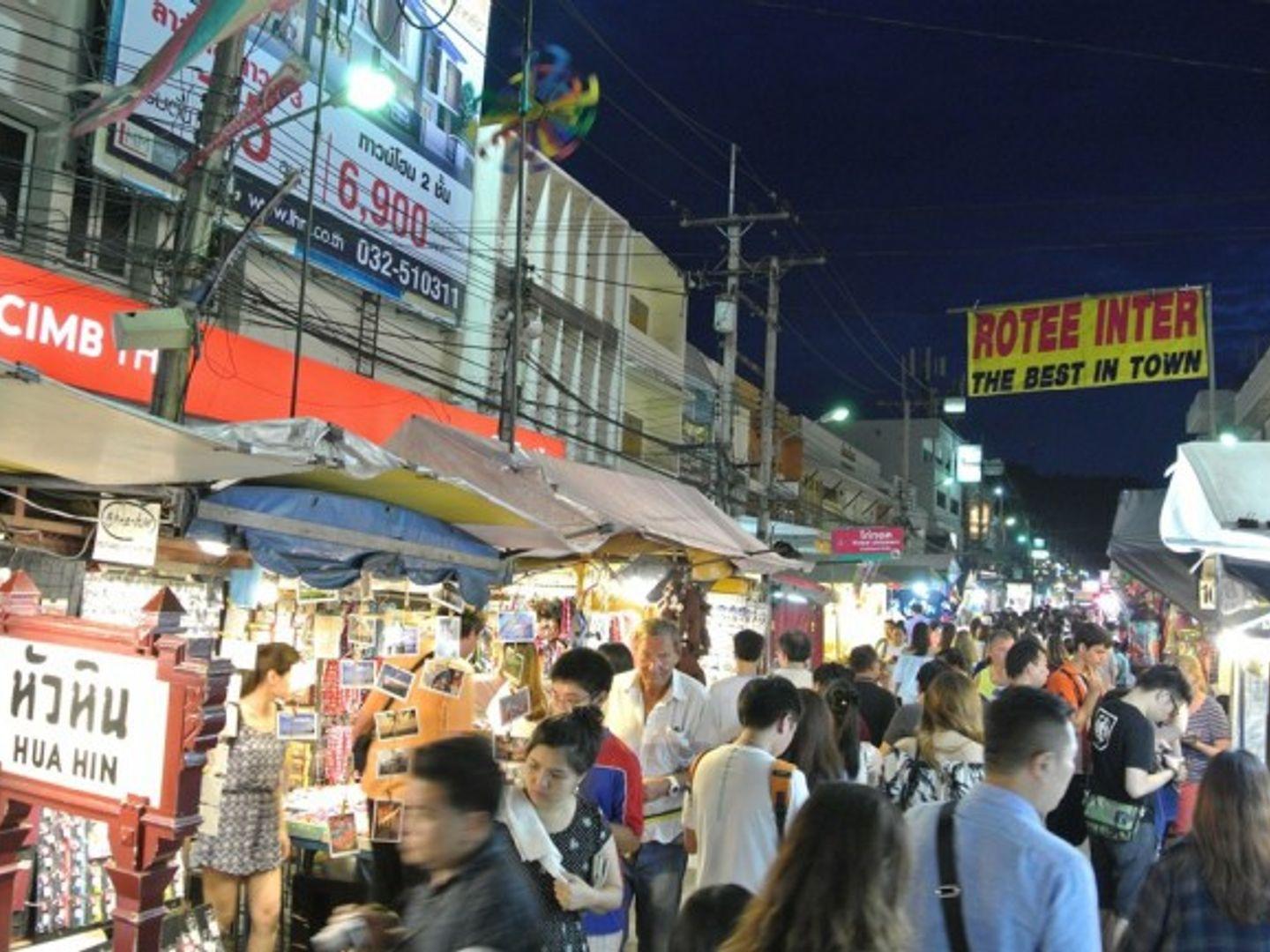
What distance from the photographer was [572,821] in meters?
3.94

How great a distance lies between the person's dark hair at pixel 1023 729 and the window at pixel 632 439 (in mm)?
23362

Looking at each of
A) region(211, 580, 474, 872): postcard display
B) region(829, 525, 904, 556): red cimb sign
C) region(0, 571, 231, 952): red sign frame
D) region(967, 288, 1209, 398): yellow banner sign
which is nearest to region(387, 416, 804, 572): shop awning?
region(211, 580, 474, 872): postcard display

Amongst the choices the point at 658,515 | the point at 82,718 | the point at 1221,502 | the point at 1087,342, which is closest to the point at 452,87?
the point at 658,515

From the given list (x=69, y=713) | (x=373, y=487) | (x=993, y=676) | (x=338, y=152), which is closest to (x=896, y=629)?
(x=993, y=676)

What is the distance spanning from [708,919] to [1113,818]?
4879mm

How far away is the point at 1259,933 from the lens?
11.2ft

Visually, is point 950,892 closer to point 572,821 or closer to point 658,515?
point 572,821

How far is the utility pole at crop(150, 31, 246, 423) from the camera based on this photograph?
796 cm

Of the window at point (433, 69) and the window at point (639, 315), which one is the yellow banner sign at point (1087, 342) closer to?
the window at point (433, 69)

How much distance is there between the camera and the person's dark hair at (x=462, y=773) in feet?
9.25

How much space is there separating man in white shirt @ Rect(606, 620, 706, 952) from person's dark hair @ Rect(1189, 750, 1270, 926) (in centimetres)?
283

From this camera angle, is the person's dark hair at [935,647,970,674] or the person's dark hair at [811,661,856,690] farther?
the person's dark hair at [935,647,970,674]

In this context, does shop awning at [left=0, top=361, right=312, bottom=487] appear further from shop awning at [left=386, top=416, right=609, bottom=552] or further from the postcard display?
shop awning at [left=386, top=416, right=609, bottom=552]

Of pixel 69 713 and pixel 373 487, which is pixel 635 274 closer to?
pixel 373 487
